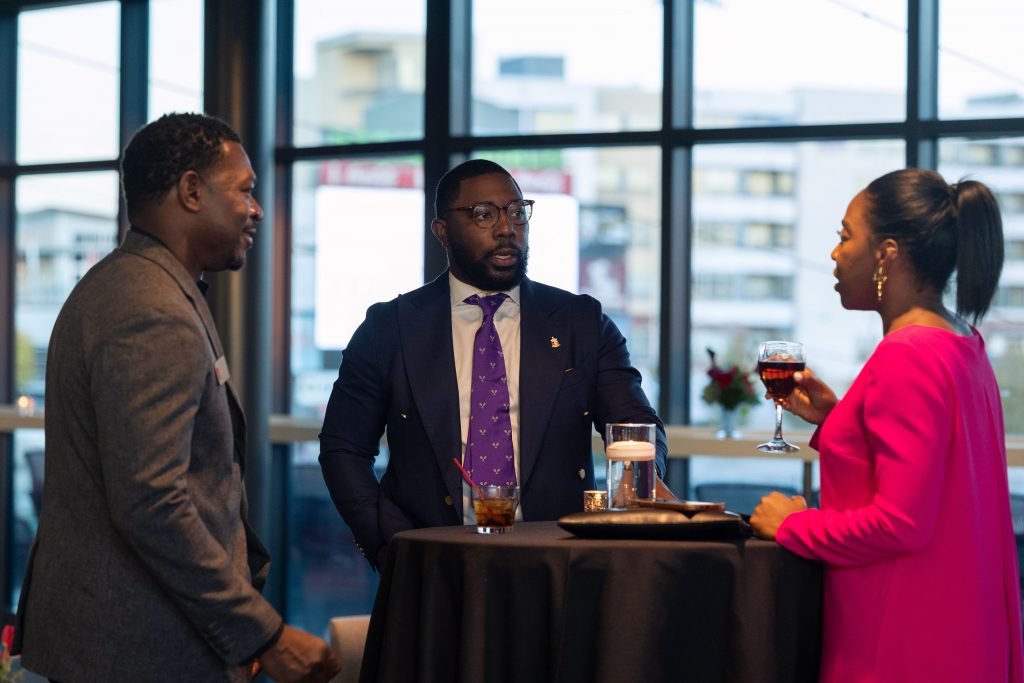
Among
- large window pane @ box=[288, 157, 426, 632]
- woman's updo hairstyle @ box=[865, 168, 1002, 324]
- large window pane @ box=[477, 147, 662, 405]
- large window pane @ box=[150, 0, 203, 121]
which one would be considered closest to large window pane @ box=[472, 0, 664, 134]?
large window pane @ box=[477, 147, 662, 405]

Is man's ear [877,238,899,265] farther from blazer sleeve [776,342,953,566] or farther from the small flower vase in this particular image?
the small flower vase

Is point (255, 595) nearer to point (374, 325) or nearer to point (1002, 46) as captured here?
point (374, 325)

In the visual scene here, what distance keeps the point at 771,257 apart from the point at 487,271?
9.10 feet

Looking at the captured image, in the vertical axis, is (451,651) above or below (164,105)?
below

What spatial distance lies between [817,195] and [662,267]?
29.2 inches

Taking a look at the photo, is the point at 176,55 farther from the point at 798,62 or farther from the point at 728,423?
the point at 728,423

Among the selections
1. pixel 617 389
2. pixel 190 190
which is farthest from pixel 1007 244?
pixel 190 190

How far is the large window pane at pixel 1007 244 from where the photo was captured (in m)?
4.90

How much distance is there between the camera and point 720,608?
1911 mm

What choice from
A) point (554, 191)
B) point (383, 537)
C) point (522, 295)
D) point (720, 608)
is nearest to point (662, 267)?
point (554, 191)

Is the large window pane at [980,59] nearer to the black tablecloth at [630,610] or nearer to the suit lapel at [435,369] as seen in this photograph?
the suit lapel at [435,369]

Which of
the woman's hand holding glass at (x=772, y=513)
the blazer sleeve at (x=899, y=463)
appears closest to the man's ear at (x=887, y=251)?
the blazer sleeve at (x=899, y=463)

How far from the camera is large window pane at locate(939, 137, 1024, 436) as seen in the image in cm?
490

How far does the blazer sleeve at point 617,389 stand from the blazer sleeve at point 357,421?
0.52m
